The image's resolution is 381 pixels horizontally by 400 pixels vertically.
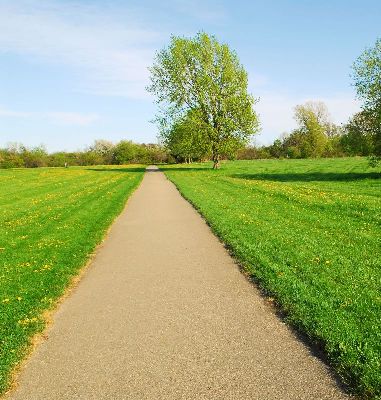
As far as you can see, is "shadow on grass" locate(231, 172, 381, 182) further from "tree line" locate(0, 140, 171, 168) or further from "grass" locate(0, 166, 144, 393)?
"tree line" locate(0, 140, 171, 168)

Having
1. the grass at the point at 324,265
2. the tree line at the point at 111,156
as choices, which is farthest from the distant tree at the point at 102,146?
the grass at the point at 324,265

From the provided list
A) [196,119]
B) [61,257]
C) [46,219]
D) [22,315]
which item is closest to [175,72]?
[196,119]

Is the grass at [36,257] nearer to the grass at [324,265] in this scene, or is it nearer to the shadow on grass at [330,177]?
→ the grass at [324,265]

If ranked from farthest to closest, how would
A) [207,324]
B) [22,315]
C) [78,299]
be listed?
1. [78,299]
2. [22,315]
3. [207,324]

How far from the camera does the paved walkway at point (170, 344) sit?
4691 mm

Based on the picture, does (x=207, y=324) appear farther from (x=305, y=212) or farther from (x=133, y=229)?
(x=305, y=212)

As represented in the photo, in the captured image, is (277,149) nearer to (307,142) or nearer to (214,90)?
(307,142)

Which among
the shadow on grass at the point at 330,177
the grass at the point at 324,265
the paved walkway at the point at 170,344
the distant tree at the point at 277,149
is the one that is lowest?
the shadow on grass at the point at 330,177

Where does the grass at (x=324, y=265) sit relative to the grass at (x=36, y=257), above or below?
above

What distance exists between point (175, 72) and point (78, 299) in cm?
4860

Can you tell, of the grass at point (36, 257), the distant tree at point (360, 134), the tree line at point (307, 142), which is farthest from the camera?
the tree line at point (307, 142)

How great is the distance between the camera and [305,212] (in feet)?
56.0

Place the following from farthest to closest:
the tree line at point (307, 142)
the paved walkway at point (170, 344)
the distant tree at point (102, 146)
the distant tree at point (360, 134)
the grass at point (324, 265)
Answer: the distant tree at point (102, 146) < the tree line at point (307, 142) < the distant tree at point (360, 134) < the grass at point (324, 265) < the paved walkway at point (170, 344)

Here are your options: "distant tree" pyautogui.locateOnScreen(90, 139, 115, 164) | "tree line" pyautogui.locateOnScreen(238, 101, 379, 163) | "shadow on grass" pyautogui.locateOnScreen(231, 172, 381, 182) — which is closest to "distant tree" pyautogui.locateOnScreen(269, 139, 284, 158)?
"tree line" pyautogui.locateOnScreen(238, 101, 379, 163)
